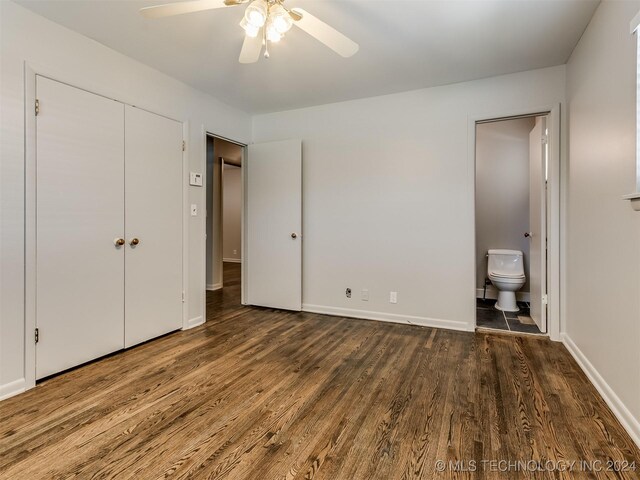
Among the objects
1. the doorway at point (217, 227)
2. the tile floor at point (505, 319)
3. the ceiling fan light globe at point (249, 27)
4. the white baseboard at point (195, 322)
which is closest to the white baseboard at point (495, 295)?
the tile floor at point (505, 319)

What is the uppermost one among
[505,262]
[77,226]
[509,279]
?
[77,226]

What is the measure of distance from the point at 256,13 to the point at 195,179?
1.99 metres

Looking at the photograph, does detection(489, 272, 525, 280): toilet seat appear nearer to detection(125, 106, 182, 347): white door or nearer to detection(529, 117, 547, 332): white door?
detection(529, 117, 547, 332): white door

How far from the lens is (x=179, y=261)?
10.3ft

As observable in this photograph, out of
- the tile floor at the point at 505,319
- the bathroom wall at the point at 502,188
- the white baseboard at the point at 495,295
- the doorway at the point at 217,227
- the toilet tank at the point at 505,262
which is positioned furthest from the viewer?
the doorway at the point at 217,227

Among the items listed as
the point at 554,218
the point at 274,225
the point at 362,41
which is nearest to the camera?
the point at 362,41

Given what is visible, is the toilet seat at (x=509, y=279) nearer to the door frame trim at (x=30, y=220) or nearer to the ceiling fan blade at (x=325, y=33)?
the ceiling fan blade at (x=325, y=33)

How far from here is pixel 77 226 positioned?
7.66 ft

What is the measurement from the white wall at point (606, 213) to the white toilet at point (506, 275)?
3.96 feet

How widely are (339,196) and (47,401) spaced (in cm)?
291

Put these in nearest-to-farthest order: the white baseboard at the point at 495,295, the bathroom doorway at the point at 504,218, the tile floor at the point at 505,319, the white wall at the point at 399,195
Result: 1. the white wall at the point at 399,195
2. the tile floor at the point at 505,319
3. the bathroom doorway at the point at 504,218
4. the white baseboard at the point at 495,295

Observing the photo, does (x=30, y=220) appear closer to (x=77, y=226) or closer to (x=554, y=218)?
(x=77, y=226)

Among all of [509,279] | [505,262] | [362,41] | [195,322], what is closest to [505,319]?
[509,279]

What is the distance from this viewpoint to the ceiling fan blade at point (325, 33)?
1702 mm
